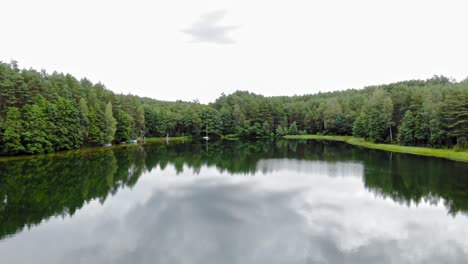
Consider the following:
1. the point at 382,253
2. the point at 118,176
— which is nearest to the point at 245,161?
the point at 118,176

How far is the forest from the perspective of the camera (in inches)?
1698

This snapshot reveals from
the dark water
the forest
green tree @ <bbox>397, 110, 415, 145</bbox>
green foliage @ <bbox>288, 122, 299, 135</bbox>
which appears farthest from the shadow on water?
green foliage @ <bbox>288, 122, 299, 135</bbox>

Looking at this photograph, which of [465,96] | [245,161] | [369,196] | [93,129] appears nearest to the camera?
[369,196]

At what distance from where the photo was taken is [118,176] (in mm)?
29391

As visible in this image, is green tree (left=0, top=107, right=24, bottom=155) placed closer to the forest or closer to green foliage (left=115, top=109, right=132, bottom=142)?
the forest

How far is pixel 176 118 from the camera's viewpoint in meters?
94.6

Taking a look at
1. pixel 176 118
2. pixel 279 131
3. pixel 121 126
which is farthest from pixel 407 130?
pixel 176 118

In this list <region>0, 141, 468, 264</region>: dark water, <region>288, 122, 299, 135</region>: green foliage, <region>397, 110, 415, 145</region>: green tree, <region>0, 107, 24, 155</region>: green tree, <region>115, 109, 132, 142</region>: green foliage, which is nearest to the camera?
<region>0, 141, 468, 264</region>: dark water

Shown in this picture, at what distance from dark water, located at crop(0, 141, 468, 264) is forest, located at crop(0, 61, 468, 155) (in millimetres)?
14521

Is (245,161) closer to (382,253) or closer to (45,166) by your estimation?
(45,166)

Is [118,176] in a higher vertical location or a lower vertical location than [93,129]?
lower

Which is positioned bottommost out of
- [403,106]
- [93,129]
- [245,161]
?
[245,161]

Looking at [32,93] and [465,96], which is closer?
[465,96]

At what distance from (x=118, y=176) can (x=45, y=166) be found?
10459 mm
